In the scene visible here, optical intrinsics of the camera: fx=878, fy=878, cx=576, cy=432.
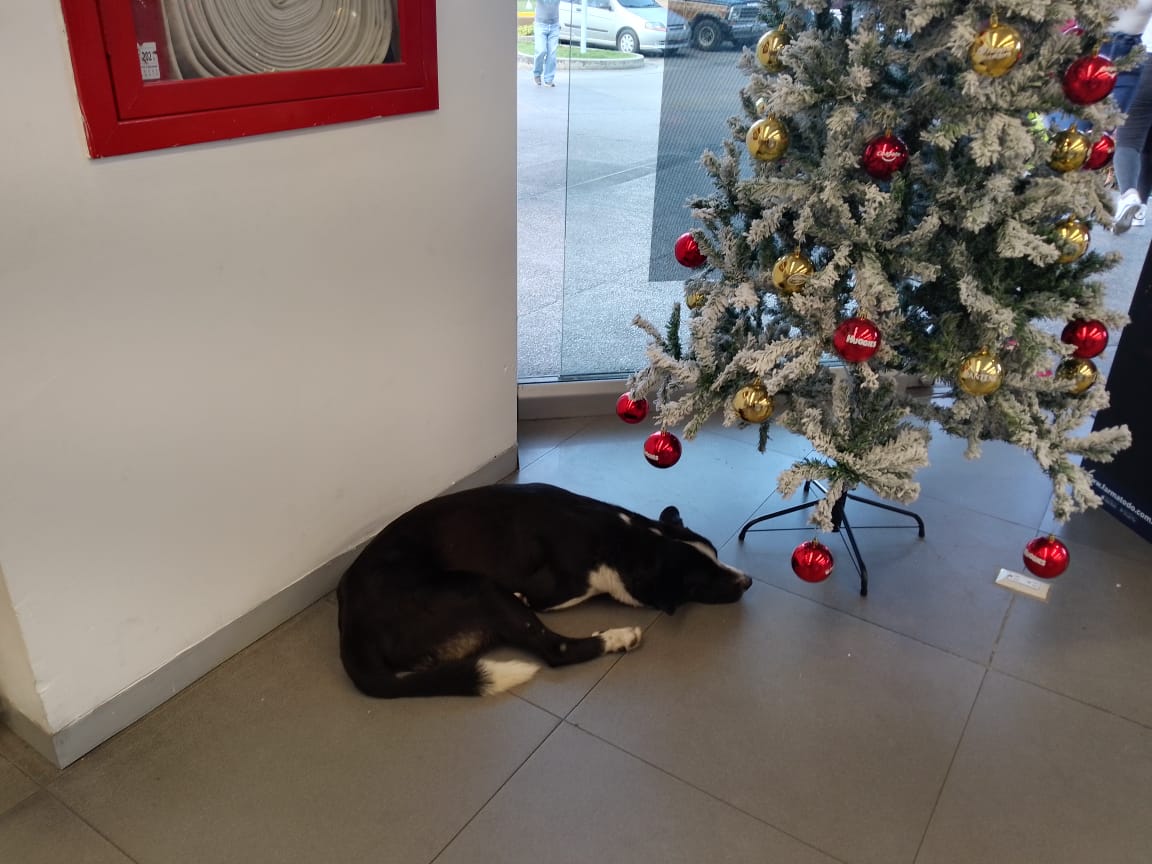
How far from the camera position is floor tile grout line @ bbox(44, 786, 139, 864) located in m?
1.57

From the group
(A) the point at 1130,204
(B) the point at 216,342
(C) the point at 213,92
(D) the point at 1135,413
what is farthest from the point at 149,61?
(A) the point at 1130,204

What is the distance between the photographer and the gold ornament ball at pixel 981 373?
1806mm

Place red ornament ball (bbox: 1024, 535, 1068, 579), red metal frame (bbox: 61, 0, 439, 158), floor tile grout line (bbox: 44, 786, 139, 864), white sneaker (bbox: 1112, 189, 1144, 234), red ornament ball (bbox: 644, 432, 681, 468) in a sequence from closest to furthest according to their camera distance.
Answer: red metal frame (bbox: 61, 0, 439, 158) → floor tile grout line (bbox: 44, 786, 139, 864) → red ornament ball (bbox: 1024, 535, 1068, 579) → red ornament ball (bbox: 644, 432, 681, 468) → white sneaker (bbox: 1112, 189, 1144, 234)

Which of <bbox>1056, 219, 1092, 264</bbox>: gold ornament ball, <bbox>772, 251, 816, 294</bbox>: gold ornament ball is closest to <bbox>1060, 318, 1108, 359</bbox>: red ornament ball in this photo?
<bbox>1056, 219, 1092, 264</bbox>: gold ornament ball

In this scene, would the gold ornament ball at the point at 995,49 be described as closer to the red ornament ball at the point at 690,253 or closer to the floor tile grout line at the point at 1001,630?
the red ornament ball at the point at 690,253

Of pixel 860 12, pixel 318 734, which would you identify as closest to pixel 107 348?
pixel 318 734

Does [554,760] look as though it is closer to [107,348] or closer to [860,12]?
[107,348]

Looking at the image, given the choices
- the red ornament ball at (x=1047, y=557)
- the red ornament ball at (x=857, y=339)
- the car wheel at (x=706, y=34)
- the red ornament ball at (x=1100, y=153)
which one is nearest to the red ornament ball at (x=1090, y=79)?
the red ornament ball at (x=1100, y=153)

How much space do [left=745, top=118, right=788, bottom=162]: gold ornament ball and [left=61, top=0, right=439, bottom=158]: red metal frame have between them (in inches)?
29.4

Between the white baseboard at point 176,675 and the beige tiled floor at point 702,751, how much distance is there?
30 millimetres

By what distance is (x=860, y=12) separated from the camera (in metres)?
1.85

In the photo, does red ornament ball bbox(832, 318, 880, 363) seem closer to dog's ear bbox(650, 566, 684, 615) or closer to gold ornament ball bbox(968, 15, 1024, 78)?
gold ornament ball bbox(968, 15, 1024, 78)

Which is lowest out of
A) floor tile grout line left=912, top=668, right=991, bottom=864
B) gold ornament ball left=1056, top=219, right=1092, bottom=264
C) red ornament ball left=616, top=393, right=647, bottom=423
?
floor tile grout line left=912, top=668, right=991, bottom=864

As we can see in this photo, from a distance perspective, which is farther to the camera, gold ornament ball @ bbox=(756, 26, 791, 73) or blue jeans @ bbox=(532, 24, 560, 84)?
blue jeans @ bbox=(532, 24, 560, 84)
